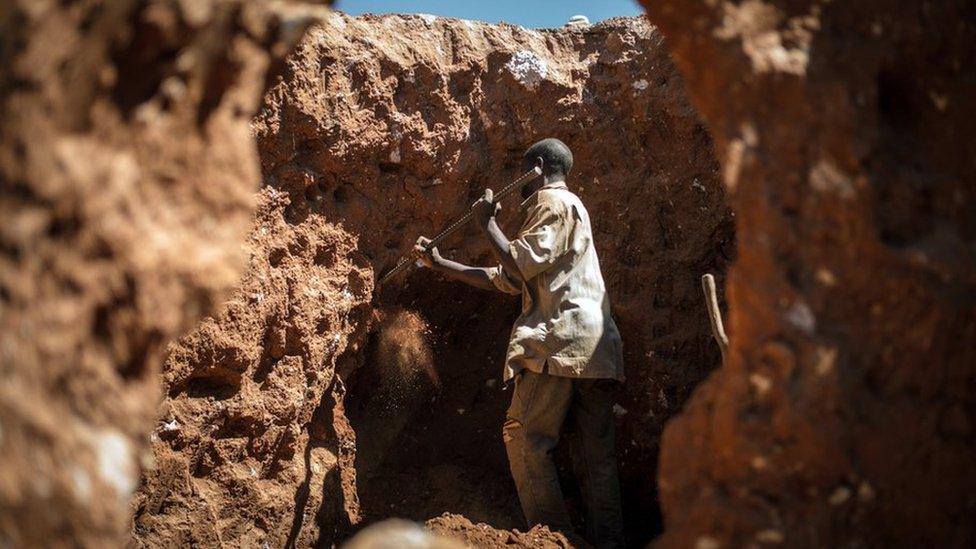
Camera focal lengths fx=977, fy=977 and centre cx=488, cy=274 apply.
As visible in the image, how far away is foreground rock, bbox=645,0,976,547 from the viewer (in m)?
2.01

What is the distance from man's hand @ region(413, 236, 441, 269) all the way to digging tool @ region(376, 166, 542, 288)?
0.07 ft

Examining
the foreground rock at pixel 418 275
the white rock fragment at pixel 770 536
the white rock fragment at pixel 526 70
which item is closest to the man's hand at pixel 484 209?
the foreground rock at pixel 418 275

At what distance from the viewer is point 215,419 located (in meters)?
4.00

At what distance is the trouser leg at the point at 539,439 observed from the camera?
4051 millimetres

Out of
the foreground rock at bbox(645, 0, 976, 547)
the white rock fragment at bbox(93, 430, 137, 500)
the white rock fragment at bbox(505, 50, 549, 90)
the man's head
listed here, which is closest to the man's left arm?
the man's head

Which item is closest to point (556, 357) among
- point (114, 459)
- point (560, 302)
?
point (560, 302)

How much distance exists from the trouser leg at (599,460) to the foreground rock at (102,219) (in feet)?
8.20

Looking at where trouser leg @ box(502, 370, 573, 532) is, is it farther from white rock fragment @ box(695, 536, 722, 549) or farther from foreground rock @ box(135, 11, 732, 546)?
white rock fragment @ box(695, 536, 722, 549)

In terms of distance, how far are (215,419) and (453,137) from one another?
1.76 meters

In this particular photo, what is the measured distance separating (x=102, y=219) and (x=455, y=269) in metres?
2.77

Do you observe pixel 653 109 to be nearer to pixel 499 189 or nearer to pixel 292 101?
pixel 499 189

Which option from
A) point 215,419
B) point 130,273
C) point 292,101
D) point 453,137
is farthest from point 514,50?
point 130,273

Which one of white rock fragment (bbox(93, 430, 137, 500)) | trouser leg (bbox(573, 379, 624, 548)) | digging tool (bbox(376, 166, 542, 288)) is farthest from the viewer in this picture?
digging tool (bbox(376, 166, 542, 288))

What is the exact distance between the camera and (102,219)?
63.9 inches
